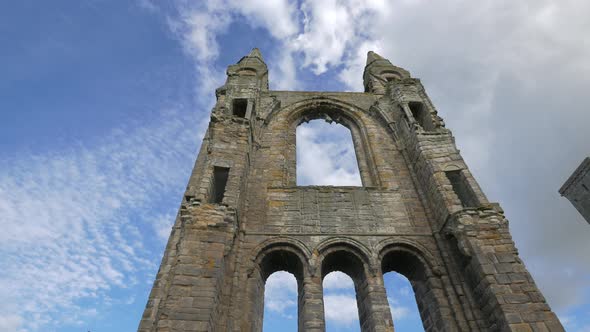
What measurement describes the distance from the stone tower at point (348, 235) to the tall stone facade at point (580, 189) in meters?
7.36

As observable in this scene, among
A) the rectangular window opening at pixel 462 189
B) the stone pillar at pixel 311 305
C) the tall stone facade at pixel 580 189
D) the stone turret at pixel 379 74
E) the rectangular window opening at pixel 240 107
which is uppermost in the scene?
the stone turret at pixel 379 74

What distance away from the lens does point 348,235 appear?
8.34 meters

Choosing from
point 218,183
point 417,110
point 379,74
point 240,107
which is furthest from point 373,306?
point 379,74

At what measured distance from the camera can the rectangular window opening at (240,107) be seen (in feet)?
37.5

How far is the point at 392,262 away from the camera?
28.2 feet

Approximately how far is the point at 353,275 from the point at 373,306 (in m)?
1.37

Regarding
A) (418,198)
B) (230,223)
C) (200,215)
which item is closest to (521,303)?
(418,198)

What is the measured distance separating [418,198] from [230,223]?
5.15 m

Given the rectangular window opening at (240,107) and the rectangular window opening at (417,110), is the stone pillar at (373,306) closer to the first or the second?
the rectangular window opening at (417,110)

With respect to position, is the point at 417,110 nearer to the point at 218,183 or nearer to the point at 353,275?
the point at 353,275

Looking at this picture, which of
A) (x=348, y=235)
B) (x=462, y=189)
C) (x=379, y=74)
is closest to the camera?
(x=348, y=235)

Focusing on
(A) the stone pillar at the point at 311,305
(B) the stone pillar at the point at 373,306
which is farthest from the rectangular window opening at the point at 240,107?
(B) the stone pillar at the point at 373,306

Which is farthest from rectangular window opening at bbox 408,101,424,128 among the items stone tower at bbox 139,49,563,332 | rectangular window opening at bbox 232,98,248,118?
rectangular window opening at bbox 232,98,248,118

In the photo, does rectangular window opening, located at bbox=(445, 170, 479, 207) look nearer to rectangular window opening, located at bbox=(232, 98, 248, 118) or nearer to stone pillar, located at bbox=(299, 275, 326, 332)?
stone pillar, located at bbox=(299, 275, 326, 332)
